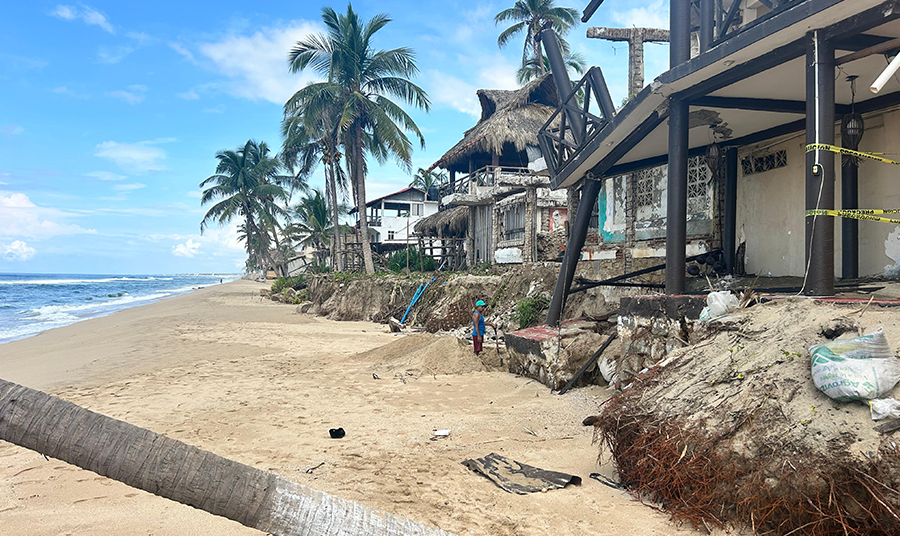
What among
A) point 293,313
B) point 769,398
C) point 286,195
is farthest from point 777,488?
point 286,195

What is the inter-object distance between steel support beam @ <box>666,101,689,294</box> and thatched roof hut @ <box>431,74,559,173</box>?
14.9 m

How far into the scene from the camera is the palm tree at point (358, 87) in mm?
22625

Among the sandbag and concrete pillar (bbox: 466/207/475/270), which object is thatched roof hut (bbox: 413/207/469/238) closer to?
concrete pillar (bbox: 466/207/475/270)

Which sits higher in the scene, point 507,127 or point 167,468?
point 507,127

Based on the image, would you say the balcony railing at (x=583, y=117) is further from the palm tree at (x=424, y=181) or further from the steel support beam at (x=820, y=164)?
the palm tree at (x=424, y=181)

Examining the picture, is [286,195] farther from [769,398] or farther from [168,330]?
[769,398]

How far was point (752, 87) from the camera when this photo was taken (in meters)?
6.20

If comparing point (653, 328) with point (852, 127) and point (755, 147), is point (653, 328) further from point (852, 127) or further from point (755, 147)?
point (755, 147)

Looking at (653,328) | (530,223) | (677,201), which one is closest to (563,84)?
(677,201)

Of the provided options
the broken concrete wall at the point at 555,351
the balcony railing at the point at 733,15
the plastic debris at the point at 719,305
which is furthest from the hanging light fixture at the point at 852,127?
the broken concrete wall at the point at 555,351

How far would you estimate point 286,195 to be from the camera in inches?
1430

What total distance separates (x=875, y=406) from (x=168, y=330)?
17597mm

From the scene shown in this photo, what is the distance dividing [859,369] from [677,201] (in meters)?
3.73

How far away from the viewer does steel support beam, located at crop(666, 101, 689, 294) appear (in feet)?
20.7
